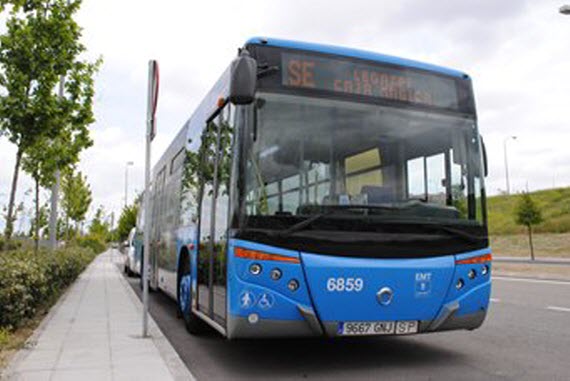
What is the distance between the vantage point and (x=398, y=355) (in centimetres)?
678

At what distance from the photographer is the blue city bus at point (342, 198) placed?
213 inches

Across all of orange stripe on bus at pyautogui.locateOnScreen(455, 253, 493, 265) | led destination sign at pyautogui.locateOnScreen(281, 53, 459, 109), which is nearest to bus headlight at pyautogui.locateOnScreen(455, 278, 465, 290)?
orange stripe on bus at pyautogui.locateOnScreen(455, 253, 493, 265)

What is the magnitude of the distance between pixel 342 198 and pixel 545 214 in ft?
167

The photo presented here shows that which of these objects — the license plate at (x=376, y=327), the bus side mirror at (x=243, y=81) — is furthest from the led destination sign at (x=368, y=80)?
Answer: the license plate at (x=376, y=327)

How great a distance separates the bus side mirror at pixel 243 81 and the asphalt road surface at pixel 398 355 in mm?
2725

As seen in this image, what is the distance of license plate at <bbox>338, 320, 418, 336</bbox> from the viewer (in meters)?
5.54

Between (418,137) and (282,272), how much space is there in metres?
2.21

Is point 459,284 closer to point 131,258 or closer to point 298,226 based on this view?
point 298,226

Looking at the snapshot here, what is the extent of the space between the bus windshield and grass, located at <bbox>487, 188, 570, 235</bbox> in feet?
134

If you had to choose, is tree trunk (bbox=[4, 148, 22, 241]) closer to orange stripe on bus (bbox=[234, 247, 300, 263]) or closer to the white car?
orange stripe on bus (bbox=[234, 247, 300, 263])

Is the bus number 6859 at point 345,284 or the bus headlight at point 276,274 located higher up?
the bus headlight at point 276,274

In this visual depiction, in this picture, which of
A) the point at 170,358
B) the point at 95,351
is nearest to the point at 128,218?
the point at 95,351

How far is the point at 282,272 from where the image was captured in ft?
17.6

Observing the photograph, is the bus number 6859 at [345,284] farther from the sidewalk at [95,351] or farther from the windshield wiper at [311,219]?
the sidewalk at [95,351]
